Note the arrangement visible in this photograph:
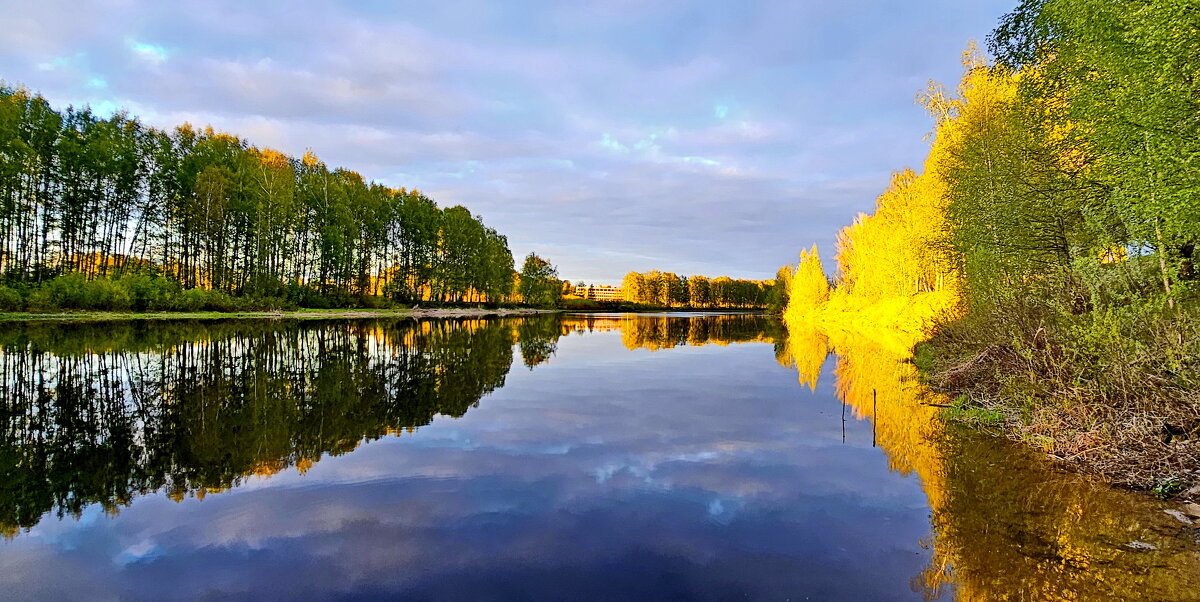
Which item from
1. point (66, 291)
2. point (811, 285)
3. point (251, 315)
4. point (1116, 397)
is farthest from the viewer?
point (811, 285)

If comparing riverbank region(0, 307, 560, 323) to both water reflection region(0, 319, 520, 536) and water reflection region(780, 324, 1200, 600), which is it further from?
water reflection region(780, 324, 1200, 600)

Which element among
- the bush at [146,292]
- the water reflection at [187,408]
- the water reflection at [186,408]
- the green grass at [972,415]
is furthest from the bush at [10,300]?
the green grass at [972,415]

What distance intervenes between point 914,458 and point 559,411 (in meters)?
7.94

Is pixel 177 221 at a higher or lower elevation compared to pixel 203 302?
higher

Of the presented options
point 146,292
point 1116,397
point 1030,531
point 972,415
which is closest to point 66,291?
point 146,292

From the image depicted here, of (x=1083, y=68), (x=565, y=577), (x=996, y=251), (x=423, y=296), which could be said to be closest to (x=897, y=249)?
(x=996, y=251)

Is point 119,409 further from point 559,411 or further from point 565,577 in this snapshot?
point 565,577

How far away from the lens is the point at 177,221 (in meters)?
53.9

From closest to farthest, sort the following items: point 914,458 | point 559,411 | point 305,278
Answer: point 914,458
point 559,411
point 305,278

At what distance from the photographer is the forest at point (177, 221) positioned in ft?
139

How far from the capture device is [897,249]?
3975cm

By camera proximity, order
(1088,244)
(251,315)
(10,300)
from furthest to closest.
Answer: (251,315)
(10,300)
(1088,244)

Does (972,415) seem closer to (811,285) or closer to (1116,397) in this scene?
(1116,397)

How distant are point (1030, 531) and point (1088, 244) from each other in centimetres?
1062
